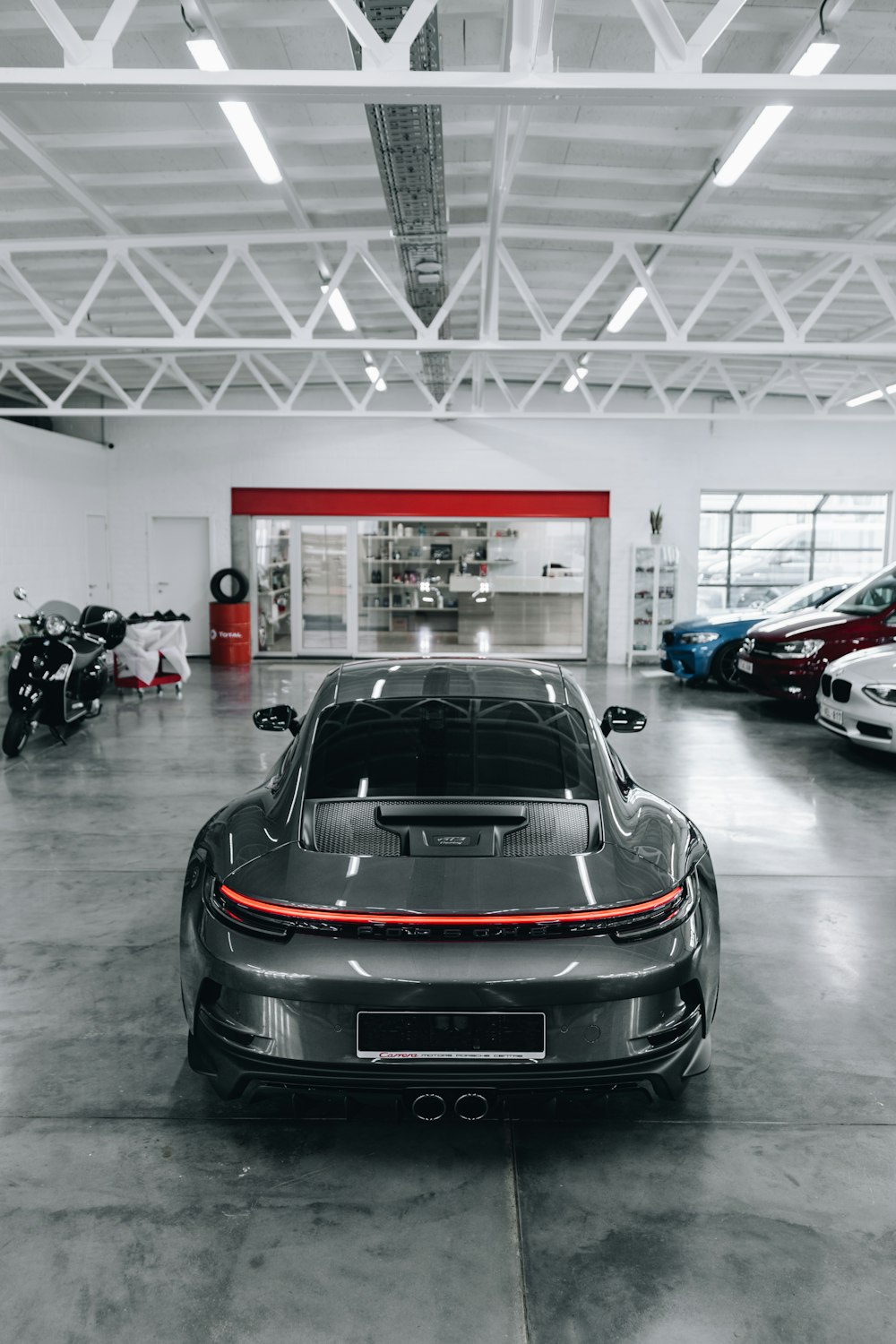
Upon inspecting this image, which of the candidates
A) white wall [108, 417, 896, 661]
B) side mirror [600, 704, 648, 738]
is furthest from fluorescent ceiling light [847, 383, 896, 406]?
side mirror [600, 704, 648, 738]

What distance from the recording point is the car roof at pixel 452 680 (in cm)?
329

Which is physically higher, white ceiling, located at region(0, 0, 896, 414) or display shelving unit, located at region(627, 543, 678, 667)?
white ceiling, located at region(0, 0, 896, 414)

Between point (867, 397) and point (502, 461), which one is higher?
point (867, 397)

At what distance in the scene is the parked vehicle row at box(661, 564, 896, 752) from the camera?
24.9 ft

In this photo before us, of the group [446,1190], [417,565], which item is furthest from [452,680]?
[417,565]

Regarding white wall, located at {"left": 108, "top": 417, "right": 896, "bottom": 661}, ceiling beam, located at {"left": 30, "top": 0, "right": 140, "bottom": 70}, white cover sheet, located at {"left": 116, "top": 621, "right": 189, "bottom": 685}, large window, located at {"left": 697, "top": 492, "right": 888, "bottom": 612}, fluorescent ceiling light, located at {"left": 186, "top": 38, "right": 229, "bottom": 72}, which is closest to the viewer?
ceiling beam, located at {"left": 30, "top": 0, "right": 140, "bottom": 70}

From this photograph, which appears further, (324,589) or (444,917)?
(324,589)

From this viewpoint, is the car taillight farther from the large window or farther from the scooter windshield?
the large window

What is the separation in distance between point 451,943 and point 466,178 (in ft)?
23.0

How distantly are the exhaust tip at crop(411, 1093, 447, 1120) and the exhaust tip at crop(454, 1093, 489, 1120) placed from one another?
0.12 feet

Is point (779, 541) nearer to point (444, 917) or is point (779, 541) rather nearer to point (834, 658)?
point (834, 658)

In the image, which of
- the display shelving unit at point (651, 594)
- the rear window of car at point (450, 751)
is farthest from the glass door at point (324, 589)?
the rear window of car at point (450, 751)

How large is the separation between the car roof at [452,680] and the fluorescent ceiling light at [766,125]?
326cm

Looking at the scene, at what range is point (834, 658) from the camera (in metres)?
9.74
